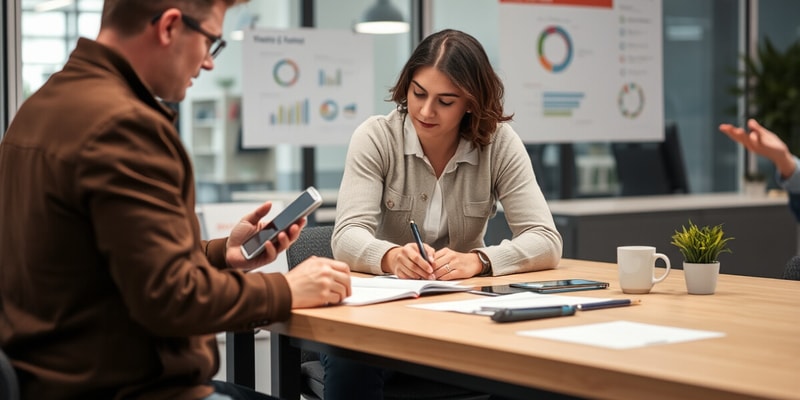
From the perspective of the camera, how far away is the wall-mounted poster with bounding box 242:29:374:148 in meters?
5.83

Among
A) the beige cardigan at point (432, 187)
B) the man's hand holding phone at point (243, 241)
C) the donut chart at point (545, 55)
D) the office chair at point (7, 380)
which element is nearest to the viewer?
the office chair at point (7, 380)

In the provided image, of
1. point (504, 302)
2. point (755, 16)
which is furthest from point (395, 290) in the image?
point (755, 16)

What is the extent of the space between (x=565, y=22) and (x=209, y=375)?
539 cm

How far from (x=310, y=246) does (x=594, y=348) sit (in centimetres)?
149

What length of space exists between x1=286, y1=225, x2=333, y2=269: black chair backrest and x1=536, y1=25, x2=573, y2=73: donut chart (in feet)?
Answer: 12.7

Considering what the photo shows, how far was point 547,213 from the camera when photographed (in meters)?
2.84

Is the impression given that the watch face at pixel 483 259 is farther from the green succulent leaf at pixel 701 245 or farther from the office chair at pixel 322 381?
the green succulent leaf at pixel 701 245

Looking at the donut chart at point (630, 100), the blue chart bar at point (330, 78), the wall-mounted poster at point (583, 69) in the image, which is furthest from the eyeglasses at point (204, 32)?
the donut chart at point (630, 100)

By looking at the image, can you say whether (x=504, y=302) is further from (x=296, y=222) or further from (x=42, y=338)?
(x=42, y=338)

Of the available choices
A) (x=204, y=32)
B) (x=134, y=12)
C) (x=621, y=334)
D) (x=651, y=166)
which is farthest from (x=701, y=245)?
(x=651, y=166)

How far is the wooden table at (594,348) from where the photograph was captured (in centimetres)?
133

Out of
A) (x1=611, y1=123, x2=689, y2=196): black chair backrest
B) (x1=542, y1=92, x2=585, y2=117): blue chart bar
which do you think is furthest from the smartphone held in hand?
(x1=611, y1=123, x2=689, y2=196): black chair backrest

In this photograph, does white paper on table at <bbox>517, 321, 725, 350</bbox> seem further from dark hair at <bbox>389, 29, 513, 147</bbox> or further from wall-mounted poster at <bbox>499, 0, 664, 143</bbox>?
wall-mounted poster at <bbox>499, 0, 664, 143</bbox>

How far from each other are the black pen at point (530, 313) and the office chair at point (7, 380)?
78 centimetres
